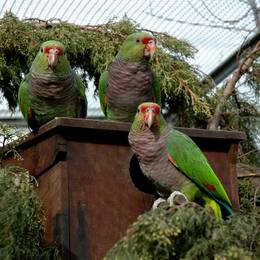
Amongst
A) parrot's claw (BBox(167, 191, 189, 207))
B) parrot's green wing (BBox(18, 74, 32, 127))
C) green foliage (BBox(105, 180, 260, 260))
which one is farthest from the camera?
parrot's green wing (BBox(18, 74, 32, 127))

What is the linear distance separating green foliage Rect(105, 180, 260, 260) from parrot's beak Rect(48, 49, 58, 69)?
132 centimetres

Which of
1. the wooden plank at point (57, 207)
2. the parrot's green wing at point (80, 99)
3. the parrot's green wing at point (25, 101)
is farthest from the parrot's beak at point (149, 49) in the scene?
the wooden plank at point (57, 207)

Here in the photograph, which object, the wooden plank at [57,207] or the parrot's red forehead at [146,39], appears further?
the parrot's red forehead at [146,39]

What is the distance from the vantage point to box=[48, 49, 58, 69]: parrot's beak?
140 inches

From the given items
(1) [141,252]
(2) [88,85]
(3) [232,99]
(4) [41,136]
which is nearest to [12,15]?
(2) [88,85]

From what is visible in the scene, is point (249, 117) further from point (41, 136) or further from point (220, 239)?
point (220, 239)

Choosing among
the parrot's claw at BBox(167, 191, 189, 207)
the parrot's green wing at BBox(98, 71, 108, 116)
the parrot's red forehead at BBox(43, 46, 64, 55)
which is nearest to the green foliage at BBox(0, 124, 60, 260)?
the parrot's claw at BBox(167, 191, 189, 207)

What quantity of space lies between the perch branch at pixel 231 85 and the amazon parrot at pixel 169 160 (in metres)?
1.23

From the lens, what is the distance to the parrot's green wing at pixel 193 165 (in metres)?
3.07

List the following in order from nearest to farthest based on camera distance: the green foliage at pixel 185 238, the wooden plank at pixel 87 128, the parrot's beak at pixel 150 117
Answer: the green foliage at pixel 185 238 → the parrot's beak at pixel 150 117 → the wooden plank at pixel 87 128

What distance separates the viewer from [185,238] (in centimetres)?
240

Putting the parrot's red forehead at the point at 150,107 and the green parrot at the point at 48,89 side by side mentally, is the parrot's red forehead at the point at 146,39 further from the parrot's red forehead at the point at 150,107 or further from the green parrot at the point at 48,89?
the parrot's red forehead at the point at 150,107

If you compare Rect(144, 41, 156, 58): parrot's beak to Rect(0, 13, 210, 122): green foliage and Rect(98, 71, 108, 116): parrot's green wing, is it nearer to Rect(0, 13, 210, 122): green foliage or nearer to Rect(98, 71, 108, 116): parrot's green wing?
Rect(98, 71, 108, 116): parrot's green wing

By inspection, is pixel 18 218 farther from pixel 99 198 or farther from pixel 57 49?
pixel 57 49
